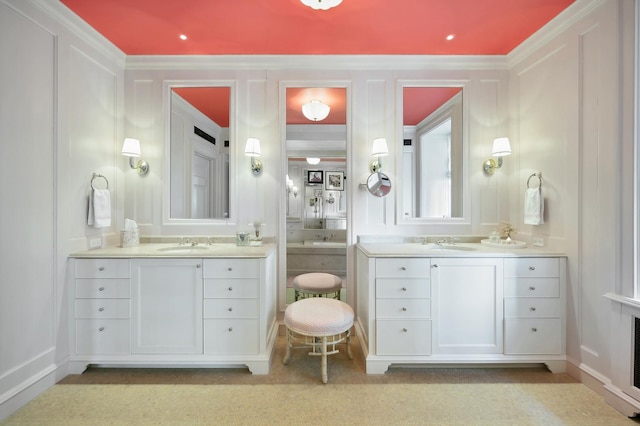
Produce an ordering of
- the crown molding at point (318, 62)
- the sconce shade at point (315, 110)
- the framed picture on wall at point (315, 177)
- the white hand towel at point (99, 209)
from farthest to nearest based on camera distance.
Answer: the framed picture on wall at point (315, 177) < the sconce shade at point (315, 110) < the crown molding at point (318, 62) < the white hand towel at point (99, 209)

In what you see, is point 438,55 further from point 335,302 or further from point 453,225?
point 335,302

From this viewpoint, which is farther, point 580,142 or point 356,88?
point 356,88

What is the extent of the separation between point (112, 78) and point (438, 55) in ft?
9.78

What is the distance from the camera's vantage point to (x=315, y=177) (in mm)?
3174

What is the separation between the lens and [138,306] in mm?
2043

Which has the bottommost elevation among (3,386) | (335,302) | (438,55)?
(3,386)

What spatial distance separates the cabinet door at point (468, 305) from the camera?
207 cm

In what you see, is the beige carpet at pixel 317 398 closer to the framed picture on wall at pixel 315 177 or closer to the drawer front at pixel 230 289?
the drawer front at pixel 230 289

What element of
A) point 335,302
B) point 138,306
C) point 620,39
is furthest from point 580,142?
point 138,306

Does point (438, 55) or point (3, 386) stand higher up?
point (438, 55)

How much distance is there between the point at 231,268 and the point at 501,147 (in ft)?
8.16

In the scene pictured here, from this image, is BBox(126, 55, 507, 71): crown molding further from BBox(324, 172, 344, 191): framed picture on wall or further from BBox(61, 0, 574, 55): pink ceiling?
BBox(324, 172, 344, 191): framed picture on wall

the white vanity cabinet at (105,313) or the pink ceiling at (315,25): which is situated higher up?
the pink ceiling at (315,25)

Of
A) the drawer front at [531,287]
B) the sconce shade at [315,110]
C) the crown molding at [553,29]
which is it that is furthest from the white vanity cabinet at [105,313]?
the crown molding at [553,29]
